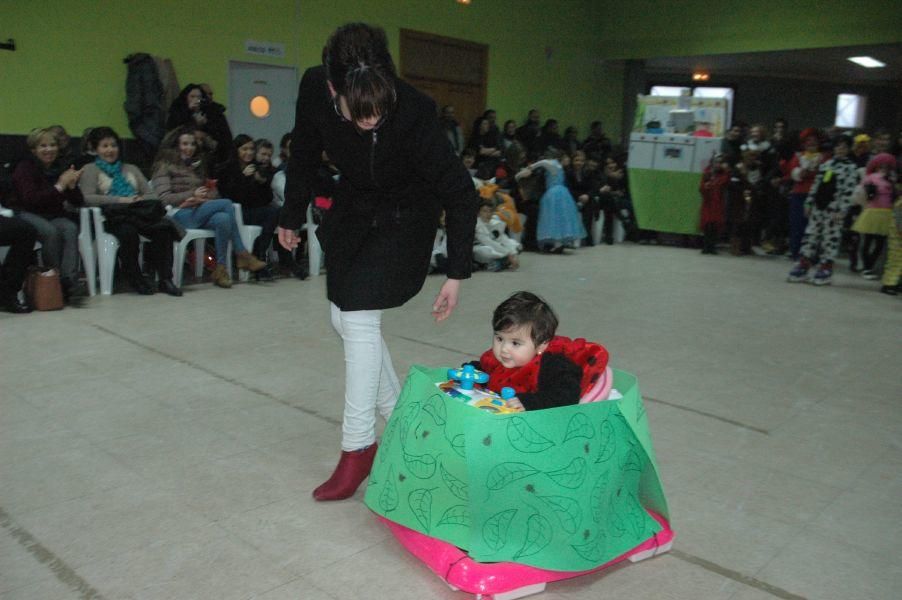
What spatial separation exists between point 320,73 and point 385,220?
42 cm

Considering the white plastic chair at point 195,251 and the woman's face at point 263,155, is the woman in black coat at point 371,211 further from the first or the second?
the woman's face at point 263,155

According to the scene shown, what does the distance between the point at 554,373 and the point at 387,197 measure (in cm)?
65

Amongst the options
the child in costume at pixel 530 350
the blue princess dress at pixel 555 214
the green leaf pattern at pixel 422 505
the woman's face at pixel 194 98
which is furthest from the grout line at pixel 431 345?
the blue princess dress at pixel 555 214

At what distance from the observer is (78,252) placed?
16.4 ft

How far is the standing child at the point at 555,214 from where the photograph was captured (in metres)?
8.35

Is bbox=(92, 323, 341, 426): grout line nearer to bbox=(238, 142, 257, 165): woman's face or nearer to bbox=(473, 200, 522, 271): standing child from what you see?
bbox=(238, 142, 257, 165): woman's face

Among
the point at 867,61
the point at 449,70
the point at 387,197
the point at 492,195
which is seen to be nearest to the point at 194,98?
the point at 492,195

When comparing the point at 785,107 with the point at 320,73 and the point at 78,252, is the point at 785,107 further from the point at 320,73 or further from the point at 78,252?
the point at 320,73

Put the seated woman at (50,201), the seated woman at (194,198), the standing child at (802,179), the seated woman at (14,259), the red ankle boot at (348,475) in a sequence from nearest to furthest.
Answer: the red ankle boot at (348,475), the seated woman at (14,259), the seated woman at (50,201), the seated woman at (194,198), the standing child at (802,179)

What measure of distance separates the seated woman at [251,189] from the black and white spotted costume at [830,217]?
4554 mm

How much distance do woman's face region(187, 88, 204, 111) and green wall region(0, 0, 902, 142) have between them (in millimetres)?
638

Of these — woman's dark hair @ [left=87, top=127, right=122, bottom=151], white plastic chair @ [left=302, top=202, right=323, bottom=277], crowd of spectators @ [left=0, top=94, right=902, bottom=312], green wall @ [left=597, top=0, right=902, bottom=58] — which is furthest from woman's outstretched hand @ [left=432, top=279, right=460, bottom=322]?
green wall @ [left=597, top=0, right=902, bottom=58]

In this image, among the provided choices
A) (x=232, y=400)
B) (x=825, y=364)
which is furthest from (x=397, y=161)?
(x=825, y=364)

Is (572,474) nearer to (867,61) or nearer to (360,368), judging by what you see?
(360,368)
